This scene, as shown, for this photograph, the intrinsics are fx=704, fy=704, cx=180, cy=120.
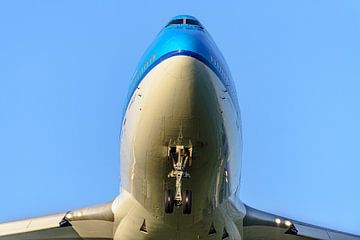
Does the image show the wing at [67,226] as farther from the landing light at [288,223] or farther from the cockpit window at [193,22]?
the cockpit window at [193,22]

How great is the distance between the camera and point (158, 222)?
15055mm

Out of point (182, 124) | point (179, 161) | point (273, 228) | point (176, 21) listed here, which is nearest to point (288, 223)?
point (273, 228)

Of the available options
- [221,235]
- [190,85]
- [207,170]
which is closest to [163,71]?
[190,85]

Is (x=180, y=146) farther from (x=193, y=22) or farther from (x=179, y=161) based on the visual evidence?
(x=193, y=22)

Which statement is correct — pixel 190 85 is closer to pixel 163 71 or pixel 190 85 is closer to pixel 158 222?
pixel 163 71

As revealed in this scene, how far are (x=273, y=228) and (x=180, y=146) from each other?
5973mm

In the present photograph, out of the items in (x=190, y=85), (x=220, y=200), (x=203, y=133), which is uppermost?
(x=190, y=85)

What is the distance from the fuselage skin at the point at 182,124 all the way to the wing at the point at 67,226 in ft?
7.14

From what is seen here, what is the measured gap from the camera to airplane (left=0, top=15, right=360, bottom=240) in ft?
42.4

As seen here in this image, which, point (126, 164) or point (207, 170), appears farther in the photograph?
point (126, 164)

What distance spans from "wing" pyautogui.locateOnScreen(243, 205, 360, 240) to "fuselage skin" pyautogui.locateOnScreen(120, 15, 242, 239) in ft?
8.82

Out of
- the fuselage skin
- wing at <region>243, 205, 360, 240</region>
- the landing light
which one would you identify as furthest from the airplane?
the landing light

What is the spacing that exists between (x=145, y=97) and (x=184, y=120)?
3.05 ft

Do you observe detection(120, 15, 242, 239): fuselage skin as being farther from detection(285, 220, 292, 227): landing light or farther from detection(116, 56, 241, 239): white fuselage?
detection(285, 220, 292, 227): landing light
